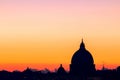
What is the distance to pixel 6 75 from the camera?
137250mm

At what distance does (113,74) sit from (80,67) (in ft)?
35.4


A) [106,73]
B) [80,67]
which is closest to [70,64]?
[80,67]

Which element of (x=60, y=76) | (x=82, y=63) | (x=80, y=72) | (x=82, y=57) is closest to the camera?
(x=60, y=76)

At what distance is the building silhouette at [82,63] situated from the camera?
127 m

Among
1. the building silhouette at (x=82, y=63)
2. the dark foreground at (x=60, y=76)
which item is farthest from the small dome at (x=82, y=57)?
the dark foreground at (x=60, y=76)

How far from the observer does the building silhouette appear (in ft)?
417

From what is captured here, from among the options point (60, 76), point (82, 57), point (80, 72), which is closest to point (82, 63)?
point (82, 57)

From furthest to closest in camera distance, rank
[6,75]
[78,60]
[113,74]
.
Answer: [6,75] → [78,60] → [113,74]

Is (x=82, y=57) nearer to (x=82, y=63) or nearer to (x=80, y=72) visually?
(x=82, y=63)

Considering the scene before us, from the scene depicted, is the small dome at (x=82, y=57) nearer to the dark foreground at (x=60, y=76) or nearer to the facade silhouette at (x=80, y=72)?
the facade silhouette at (x=80, y=72)

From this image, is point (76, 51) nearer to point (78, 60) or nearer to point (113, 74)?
point (78, 60)

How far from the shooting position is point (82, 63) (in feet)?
418

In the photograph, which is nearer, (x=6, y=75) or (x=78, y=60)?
(x=78, y=60)

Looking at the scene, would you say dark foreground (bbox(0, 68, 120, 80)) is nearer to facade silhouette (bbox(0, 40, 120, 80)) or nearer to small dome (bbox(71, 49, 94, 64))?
facade silhouette (bbox(0, 40, 120, 80))
